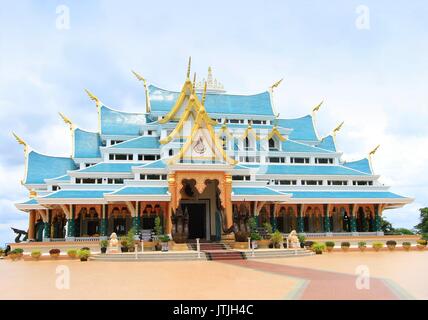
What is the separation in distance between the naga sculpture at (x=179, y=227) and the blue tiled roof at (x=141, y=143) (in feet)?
28.5

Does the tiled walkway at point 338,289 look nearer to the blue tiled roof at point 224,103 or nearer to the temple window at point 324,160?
the temple window at point 324,160

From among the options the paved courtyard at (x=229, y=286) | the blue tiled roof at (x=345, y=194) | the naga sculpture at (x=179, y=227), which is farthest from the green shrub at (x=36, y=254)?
the blue tiled roof at (x=345, y=194)

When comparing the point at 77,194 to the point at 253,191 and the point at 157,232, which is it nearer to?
the point at 157,232

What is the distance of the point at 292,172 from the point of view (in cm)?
3300

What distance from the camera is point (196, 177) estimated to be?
26312mm

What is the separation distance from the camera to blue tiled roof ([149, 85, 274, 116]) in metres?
37.3

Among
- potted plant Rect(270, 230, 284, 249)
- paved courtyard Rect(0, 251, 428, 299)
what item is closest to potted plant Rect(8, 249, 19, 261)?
paved courtyard Rect(0, 251, 428, 299)

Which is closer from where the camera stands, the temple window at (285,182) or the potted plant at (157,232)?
the potted plant at (157,232)

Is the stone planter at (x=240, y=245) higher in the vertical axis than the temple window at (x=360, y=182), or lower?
lower

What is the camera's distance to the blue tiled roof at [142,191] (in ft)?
87.2

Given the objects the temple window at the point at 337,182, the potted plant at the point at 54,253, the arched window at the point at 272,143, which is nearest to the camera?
the potted plant at the point at 54,253

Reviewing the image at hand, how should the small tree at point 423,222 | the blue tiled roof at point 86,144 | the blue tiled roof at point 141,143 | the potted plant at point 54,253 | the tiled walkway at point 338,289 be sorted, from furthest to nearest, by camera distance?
the small tree at point 423,222 → the blue tiled roof at point 86,144 → the blue tiled roof at point 141,143 → the potted plant at point 54,253 → the tiled walkway at point 338,289

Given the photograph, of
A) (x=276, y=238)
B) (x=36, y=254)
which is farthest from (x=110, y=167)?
(x=276, y=238)
